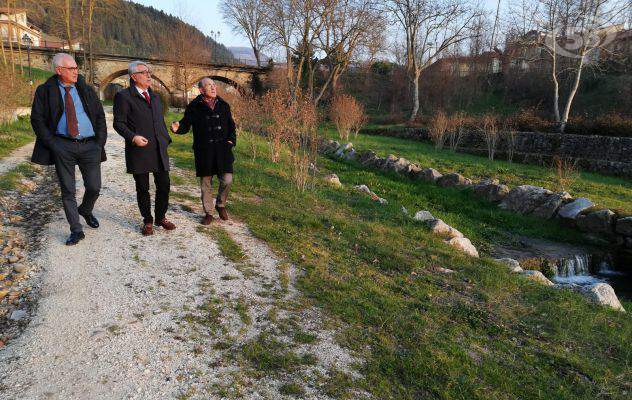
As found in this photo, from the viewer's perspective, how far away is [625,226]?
8586 mm

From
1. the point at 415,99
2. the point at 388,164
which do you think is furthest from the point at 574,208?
the point at 415,99

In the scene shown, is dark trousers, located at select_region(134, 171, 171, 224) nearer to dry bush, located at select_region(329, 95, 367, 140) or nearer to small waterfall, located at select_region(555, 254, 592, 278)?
small waterfall, located at select_region(555, 254, 592, 278)

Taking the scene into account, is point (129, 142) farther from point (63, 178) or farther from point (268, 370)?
point (268, 370)

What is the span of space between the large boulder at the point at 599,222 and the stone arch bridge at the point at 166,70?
34.1 meters

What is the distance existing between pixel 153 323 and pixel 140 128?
228 cm

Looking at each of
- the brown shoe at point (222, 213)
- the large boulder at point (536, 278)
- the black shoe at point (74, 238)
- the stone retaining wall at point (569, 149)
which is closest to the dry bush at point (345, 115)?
the stone retaining wall at point (569, 149)

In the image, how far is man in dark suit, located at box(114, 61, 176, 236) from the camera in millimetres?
4336

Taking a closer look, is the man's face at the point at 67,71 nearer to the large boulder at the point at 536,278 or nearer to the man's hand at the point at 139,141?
the man's hand at the point at 139,141

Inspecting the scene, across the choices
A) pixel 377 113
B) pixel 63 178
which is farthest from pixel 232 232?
pixel 377 113

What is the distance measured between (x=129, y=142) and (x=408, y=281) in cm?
337

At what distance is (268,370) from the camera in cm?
267

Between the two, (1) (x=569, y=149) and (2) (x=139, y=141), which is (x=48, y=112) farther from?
(1) (x=569, y=149)

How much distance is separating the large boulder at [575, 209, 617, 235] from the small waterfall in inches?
46.2

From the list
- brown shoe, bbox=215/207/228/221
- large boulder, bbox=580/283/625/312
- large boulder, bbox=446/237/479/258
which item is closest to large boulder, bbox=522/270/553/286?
large boulder, bbox=580/283/625/312
